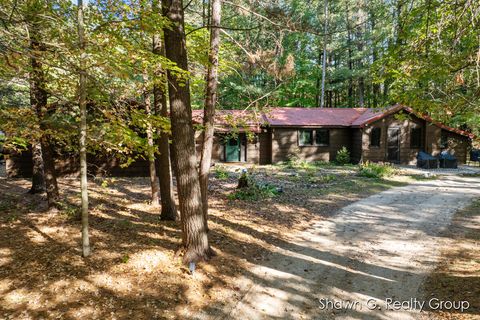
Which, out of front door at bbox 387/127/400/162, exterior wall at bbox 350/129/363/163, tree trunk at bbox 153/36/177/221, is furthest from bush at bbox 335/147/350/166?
tree trunk at bbox 153/36/177/221

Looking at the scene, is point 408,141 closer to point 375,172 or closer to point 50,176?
point 375,172

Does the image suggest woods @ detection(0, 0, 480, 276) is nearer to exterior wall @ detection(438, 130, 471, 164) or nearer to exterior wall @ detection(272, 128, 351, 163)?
exterior wall @ detection(272, 128, 351, 163)

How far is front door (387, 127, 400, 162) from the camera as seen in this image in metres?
21.8

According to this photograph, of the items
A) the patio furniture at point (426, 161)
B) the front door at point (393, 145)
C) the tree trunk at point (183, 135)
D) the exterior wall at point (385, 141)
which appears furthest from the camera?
the front door at point (393, 145)

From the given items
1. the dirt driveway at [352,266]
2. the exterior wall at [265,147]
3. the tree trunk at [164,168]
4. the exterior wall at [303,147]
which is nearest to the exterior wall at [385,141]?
the exterior wall at [303,147]

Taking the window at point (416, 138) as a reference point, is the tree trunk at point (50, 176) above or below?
below

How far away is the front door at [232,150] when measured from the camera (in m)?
22.9

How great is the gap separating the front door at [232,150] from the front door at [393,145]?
11.1 m

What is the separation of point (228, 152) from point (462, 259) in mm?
17944

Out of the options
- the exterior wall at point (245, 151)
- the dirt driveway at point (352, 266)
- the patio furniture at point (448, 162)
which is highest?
the exterior wall at point (245, 151)

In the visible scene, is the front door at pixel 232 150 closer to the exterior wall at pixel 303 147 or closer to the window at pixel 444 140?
the exterior wall at pixel 303 147

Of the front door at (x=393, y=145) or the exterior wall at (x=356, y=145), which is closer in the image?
the exterior wall at (x=356, y=145)

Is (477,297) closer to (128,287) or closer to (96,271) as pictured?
(128,287)

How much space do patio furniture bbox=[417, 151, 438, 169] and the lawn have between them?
470 inches
